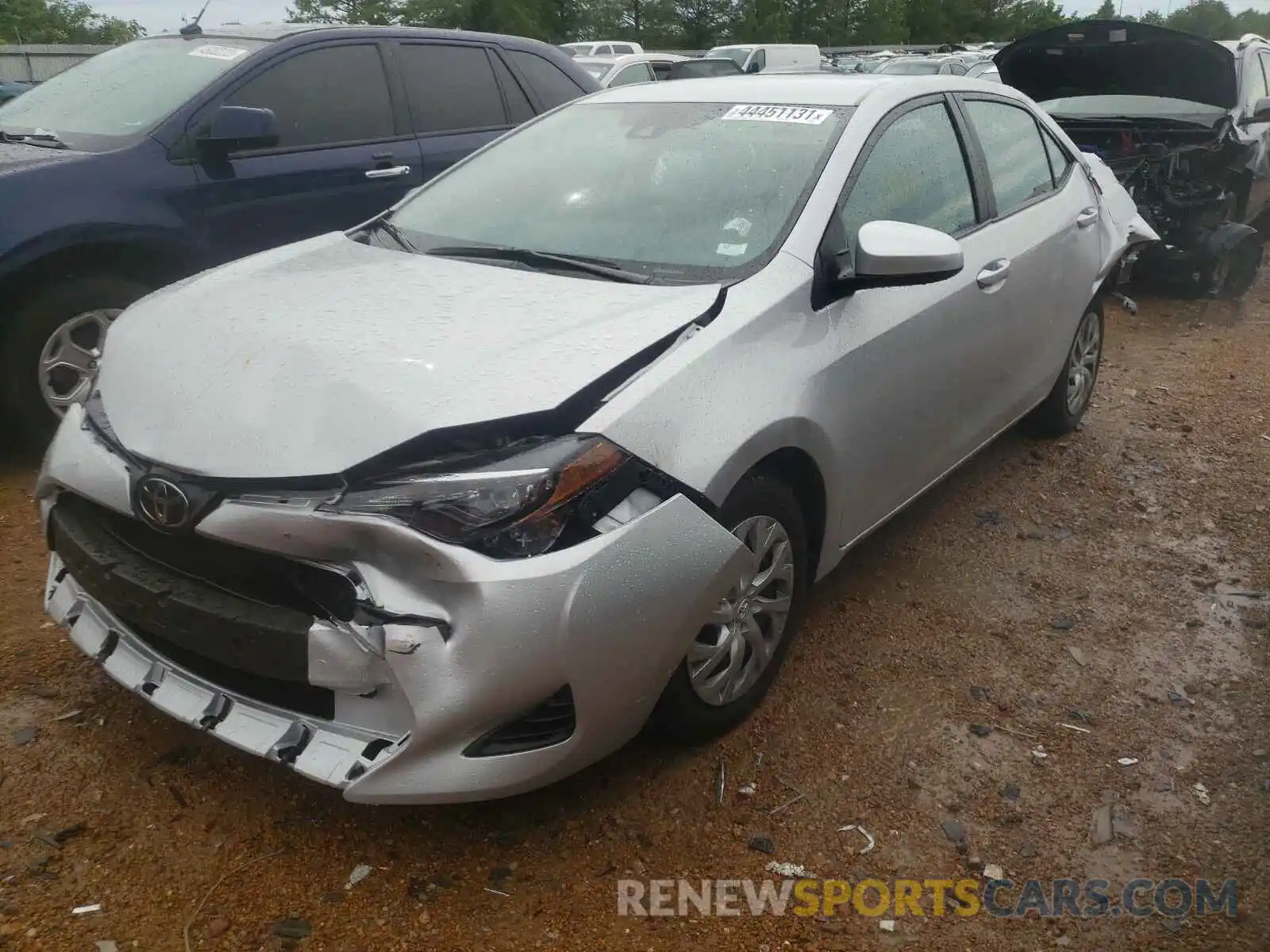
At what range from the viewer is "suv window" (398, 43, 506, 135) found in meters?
5.59

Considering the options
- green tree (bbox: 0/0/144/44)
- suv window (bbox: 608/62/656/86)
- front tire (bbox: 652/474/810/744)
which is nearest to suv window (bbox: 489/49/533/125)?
front tire (bbox: 652/474/810/744)

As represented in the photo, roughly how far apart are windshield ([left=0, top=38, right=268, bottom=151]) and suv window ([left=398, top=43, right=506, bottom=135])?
2.77 ft

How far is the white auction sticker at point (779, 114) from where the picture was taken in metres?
3.30

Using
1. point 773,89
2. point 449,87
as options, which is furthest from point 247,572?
point 449,87

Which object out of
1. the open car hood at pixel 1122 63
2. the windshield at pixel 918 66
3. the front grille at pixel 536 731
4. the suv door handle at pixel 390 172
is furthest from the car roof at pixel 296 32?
the windshield at pixel 918 66

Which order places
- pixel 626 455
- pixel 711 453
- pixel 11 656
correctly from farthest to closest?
1. pixel 11 656
2. pixel 711 453
3. pixel 626 455

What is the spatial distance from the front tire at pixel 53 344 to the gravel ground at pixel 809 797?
578mm

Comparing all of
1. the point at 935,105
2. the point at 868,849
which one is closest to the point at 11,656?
the point at 868,849

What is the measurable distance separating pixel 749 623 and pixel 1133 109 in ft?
23.6

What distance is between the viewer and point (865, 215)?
318cm

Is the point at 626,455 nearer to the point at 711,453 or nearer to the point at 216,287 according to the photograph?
the point at 711,453

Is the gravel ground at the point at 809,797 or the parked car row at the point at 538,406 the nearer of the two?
the parked car row at the point at 538,406

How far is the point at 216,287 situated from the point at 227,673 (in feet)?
3.59

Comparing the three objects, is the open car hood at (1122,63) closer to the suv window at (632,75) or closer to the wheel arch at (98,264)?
the wheel arch at (98,264)
